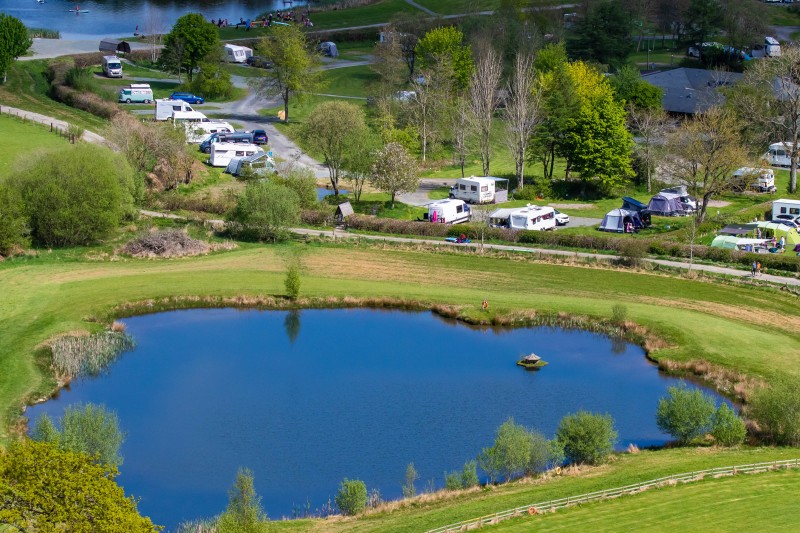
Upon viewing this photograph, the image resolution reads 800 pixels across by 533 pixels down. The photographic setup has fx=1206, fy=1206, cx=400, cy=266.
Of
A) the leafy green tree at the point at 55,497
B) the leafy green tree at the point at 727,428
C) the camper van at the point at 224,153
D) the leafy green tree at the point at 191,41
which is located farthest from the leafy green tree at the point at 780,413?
the leafy green tree at the point at 191,41

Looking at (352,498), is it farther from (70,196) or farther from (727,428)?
(70,196)

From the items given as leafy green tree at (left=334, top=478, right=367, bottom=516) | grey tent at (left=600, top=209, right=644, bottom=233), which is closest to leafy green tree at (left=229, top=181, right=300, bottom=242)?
grey tent at (left=600, top=209, right=644, bottom=233)

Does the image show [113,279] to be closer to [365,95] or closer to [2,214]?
[2,214]

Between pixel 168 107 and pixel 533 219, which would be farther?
pixel 168 107

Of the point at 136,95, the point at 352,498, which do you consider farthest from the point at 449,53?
the point at 352,498

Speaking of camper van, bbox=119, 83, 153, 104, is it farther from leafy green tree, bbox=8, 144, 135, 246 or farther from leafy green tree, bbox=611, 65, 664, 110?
leafy green tree, bbox=611, 65, 664, 110

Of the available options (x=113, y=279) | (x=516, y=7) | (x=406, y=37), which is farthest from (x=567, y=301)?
(x=516, y=7)
